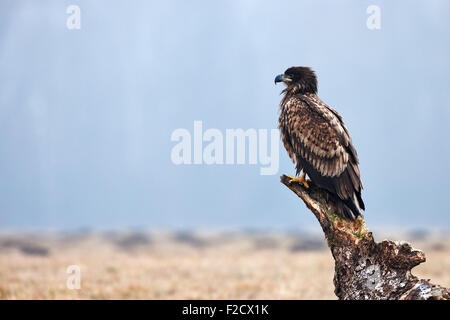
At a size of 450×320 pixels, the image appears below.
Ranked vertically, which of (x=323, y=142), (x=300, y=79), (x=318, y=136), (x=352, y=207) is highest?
Answer: (x=300, y=79)

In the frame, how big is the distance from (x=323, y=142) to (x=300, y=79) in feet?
5.85

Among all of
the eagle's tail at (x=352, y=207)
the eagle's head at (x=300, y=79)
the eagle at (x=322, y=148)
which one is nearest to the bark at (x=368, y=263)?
the eagle's tail at (x=352, y=207)

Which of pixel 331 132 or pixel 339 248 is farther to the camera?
pixel 331 132

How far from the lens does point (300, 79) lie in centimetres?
1014

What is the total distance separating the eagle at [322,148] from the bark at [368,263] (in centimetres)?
32

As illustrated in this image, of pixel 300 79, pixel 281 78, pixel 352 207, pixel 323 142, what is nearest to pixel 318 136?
pixel 323 142

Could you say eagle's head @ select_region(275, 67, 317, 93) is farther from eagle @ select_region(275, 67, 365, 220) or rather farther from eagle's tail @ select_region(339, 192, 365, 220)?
eagle's tail @ select_region(339, 192, 365, 220)

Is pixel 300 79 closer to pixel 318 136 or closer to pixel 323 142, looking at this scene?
pixel 318 136

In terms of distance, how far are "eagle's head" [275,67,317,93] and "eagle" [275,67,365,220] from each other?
25cm

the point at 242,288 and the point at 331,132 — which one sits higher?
the point at 331,132
